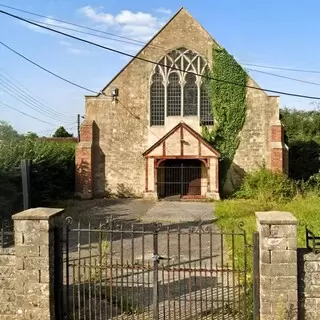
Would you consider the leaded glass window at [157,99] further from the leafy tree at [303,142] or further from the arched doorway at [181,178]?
the leafy tree at [303,142]

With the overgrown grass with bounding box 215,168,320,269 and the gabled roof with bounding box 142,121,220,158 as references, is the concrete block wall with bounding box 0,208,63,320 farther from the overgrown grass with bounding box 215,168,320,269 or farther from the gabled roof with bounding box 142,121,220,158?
the gabled roof with bounding box 142,121,220,158

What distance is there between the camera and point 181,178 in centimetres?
2444

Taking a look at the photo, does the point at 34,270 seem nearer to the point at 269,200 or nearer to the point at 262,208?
the point at 262,208

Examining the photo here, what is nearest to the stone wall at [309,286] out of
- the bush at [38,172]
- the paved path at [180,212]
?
the paved path at [180,212]

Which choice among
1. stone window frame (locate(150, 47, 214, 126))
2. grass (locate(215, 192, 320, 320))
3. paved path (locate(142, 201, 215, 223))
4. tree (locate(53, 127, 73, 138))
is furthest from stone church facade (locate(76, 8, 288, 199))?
tree (locate(53, 127, 73, 138))

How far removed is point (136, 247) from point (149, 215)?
6.19 metres

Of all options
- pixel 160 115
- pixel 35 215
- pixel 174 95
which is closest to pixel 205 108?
pixel 174 95

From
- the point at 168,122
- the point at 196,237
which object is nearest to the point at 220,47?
the point at 168,122

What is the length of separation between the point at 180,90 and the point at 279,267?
2001 cm

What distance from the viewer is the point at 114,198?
2469cm

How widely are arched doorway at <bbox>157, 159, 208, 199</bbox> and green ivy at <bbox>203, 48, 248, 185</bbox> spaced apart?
1299 millimetres

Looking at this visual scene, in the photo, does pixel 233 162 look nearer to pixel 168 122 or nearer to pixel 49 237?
pixel 168 122

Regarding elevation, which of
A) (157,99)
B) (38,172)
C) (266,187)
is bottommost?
(266,187)

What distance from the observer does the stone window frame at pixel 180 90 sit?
2491cm
